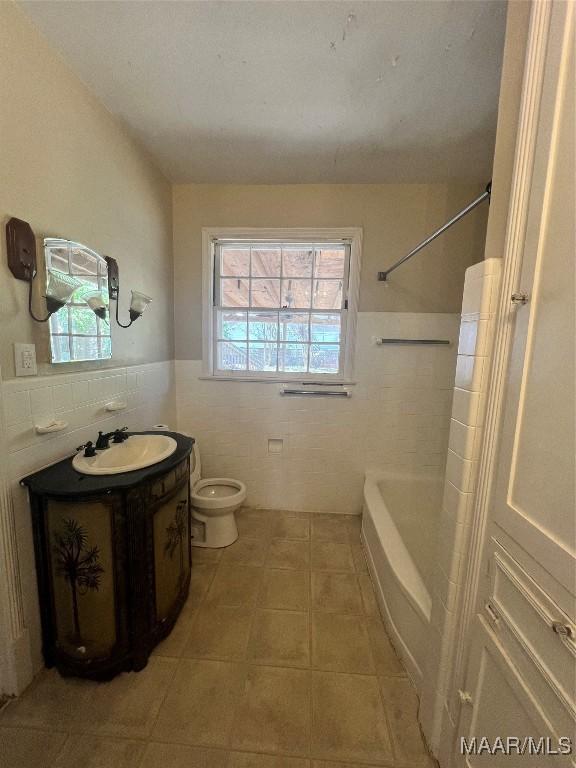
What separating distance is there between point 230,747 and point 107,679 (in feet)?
1.86

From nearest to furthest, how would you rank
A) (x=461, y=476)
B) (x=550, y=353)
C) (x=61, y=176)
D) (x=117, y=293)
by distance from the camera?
(x=550, y=353) → (x=461, y=476) → (x=61, y=176) → (x=117, y=293)

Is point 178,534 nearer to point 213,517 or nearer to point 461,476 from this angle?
point 213,517

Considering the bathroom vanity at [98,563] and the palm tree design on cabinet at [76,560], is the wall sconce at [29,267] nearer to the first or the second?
the bathroom vanity at [98,563]

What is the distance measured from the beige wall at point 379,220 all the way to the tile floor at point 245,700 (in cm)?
201

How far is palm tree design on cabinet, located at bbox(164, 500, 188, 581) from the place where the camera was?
1369 mm

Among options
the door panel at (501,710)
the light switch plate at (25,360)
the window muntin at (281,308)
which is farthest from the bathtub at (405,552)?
the light switch plate at (25,360)

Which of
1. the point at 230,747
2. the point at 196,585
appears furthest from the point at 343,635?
the point at 196,585

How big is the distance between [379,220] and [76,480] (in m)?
2.38

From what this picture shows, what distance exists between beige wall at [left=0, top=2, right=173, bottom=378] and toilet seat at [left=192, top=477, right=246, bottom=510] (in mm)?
978

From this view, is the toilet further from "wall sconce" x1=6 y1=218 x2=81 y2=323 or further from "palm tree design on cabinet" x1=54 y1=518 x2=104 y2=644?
"wall sconce" x1=6 y1=218 x2=81 y2=323

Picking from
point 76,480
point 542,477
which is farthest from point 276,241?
point 542,477

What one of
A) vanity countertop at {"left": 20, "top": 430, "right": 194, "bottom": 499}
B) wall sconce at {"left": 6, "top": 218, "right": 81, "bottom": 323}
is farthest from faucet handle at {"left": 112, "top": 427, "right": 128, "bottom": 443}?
wall sconce at {"left": 6, "top": 218, "right": 81, "bottom": 323}

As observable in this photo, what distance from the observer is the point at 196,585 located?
1721 mm

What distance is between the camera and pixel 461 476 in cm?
93
